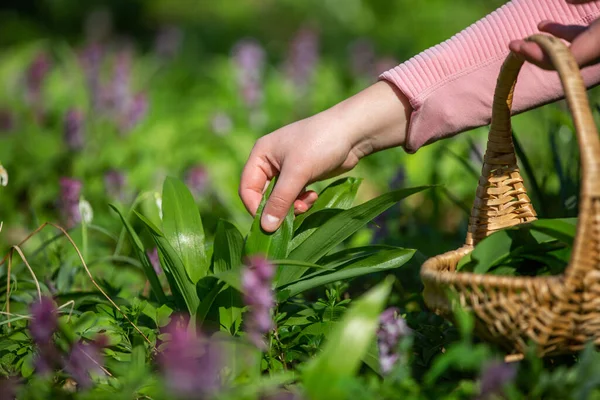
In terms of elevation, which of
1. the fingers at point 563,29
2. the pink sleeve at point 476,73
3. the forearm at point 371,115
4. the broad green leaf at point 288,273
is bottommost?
the broad green leaf at point 288,273

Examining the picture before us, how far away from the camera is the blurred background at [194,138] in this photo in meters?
3.06

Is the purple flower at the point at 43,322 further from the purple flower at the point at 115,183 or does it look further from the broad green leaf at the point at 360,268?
the purple flower at the point at 115,183

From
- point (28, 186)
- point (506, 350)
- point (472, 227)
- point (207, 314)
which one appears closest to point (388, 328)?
point (506, 350)

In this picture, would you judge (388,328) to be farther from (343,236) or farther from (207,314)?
(207,314)

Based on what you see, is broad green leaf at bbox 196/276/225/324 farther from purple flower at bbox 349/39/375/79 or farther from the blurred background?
purple flower at bbox 349/39/375/79

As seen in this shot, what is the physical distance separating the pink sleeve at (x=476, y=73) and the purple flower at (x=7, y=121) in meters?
3.26

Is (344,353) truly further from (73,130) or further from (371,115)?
(73,130)

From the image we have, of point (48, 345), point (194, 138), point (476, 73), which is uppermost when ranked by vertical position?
point (476, 73)

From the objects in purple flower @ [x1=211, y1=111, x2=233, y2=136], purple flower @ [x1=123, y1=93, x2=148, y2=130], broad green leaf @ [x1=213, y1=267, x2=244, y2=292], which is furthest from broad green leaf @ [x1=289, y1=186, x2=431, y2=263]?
purple flower @ [x1=123, y1=93, x2=148, y2=130]

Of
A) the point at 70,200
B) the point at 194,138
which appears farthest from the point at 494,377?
the point at 194,138

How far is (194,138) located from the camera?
4488 mm

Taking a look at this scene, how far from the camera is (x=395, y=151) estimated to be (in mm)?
4246

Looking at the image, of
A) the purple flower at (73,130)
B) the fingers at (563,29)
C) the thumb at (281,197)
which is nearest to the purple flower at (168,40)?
the purple flower at (73,130)

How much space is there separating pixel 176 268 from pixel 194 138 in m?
2.70
